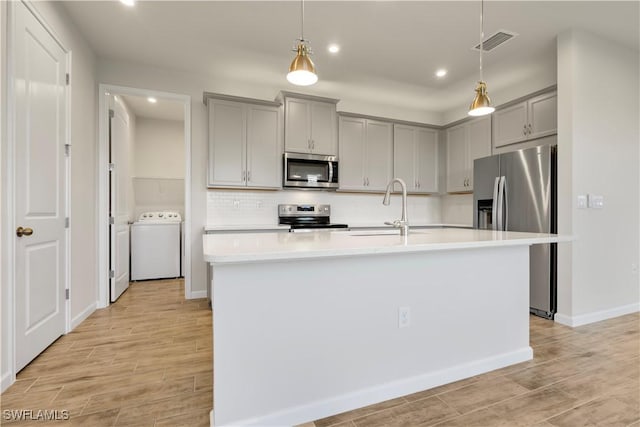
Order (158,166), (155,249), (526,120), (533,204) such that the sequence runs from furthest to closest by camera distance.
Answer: (158,166)
(155,249)
(526,120)
(533,204)

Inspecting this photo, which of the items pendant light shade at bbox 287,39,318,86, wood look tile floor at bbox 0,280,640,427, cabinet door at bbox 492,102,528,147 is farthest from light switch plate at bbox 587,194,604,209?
pendant light shade at bbox 287,39,318,86

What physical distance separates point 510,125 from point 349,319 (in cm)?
348

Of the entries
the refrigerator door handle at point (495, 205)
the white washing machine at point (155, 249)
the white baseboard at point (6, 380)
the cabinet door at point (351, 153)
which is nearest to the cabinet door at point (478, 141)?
the refrigerator door handle at point (495, 205)

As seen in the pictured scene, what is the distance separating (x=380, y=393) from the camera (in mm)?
Result: 1747

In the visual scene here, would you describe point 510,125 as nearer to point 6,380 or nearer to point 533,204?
point 533,204

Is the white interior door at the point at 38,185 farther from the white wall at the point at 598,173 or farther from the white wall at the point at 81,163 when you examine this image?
the white wall at the point at 598,173

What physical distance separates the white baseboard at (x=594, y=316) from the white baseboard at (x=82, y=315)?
4.41 m

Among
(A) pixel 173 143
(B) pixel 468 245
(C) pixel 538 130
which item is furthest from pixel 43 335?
(C) pixel 538 130

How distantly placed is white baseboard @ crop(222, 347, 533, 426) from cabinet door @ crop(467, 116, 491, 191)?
2.85 meters

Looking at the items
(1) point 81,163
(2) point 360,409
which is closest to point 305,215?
(1) point 81,163

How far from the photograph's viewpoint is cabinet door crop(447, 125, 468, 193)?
4.68 metres

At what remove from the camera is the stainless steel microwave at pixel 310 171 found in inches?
159

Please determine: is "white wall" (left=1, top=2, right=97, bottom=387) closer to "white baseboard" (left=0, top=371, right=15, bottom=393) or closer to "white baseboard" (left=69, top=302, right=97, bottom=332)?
"white baseboard" (left=69, top=302, right=97, bottom=332)

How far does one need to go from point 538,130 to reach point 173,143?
5514 mm
